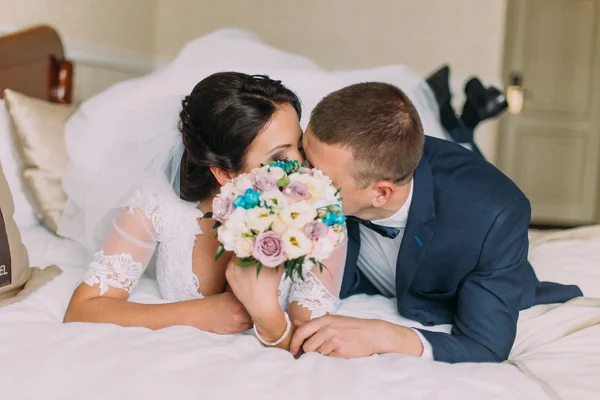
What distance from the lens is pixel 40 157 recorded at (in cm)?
245

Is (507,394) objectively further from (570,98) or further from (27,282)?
(570,98)

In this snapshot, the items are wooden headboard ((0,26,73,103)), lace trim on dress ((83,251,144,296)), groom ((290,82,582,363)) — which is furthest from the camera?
wooden headboard ((0,26,73,103))

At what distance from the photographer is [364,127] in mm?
1576

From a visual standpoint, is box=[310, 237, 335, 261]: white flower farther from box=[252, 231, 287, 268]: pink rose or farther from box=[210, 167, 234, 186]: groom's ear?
box=[210, 167, 234, 186]: groom's ear

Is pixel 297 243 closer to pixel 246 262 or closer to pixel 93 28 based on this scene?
pixel 246 262

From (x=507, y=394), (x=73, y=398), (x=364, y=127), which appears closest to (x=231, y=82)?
(x=364, y=127)

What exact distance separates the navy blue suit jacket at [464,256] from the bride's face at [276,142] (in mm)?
388

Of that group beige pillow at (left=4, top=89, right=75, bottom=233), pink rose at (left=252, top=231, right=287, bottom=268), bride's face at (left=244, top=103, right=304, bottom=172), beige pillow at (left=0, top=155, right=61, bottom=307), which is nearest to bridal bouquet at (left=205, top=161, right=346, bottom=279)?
pink rose at (left=252, top=231, right=287, bottom=268)

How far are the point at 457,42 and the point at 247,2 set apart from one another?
1584 mm

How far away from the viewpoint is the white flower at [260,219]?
4.14 feet

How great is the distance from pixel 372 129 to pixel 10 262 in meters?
1.10

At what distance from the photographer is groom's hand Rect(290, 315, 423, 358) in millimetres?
1470

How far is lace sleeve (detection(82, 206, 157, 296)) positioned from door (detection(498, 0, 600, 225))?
241 inches

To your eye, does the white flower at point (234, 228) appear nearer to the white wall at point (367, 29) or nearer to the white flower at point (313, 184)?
the white flower at point (313, 184)
